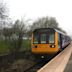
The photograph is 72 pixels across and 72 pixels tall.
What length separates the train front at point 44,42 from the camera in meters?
22.0

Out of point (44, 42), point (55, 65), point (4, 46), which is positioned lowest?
point (55, 65)

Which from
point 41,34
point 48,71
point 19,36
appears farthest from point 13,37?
point 48,71

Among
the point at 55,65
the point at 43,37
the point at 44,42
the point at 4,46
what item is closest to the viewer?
the point at 55,65

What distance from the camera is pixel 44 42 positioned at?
22.4 m

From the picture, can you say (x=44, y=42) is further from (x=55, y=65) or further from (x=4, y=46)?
(x=4, y=46)

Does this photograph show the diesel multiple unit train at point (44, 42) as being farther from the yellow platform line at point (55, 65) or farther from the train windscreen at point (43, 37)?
the yellow platform line at point (55, 65)

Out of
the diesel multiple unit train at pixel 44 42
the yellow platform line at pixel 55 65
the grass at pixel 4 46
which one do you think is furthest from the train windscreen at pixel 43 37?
the grass at pixel 4 46

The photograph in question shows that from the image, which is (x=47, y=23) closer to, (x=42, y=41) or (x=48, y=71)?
(x=42, y=41)

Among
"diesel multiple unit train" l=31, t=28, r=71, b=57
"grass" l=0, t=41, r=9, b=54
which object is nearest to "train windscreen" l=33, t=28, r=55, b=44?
"diesel multiple unit train" l=31, t=28, r=71, b=57

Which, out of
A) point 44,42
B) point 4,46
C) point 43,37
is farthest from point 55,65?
point 4,46

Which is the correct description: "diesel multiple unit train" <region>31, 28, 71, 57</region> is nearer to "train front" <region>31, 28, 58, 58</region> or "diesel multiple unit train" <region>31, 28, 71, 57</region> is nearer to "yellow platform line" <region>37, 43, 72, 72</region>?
"train front" <region>31, 28, 58, 58</region>

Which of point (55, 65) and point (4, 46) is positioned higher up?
point (4, 46)

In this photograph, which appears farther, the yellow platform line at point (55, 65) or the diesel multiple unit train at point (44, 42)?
the diesel multiple unit train at point (44, 42)

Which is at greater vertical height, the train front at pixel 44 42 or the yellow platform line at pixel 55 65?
the train front at pixel 44 42
